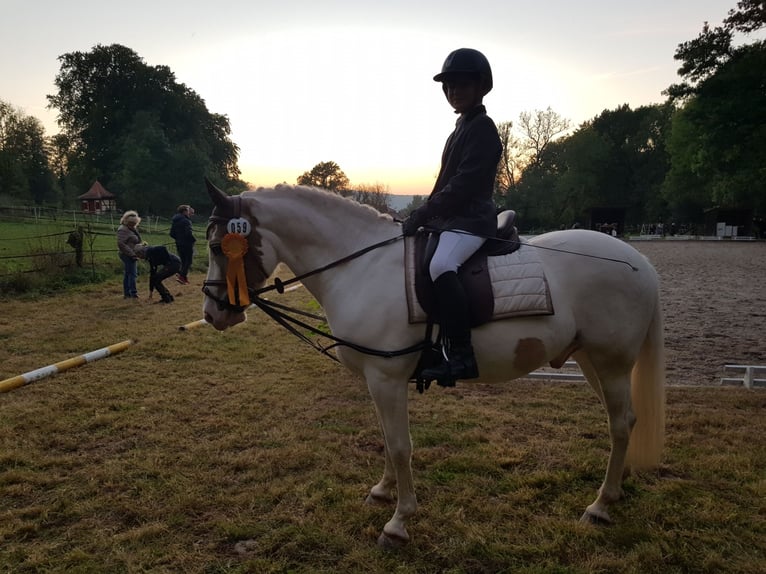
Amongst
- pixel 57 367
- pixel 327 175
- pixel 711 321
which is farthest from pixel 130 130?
pixel 711 321

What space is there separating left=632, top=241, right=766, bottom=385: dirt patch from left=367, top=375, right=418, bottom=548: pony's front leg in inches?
178

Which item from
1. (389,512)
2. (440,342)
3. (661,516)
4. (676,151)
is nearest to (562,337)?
(440,342)

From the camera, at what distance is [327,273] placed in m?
3.03

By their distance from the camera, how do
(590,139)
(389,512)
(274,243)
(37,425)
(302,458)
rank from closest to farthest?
(274,243) < (389,512) < (302,458) < (37,425) < (590,139)

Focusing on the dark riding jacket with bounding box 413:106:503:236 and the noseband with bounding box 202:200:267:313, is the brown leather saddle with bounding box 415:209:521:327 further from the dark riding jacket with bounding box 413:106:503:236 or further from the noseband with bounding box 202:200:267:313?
the noseband with bounding box 202:200:267:313

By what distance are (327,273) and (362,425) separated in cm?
225

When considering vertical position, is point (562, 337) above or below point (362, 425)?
above

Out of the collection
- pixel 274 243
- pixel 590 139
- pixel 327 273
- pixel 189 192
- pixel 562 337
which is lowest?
pixel 562 337

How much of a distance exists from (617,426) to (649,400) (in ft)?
1.30

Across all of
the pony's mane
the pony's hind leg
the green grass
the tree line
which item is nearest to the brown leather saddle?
the pony's mane

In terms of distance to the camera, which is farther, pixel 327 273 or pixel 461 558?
pixel 327 273

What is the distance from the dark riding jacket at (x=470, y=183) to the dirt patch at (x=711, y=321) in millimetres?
4516

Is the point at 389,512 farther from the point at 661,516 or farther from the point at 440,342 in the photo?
the point at 661,516

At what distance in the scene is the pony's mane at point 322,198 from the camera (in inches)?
120
